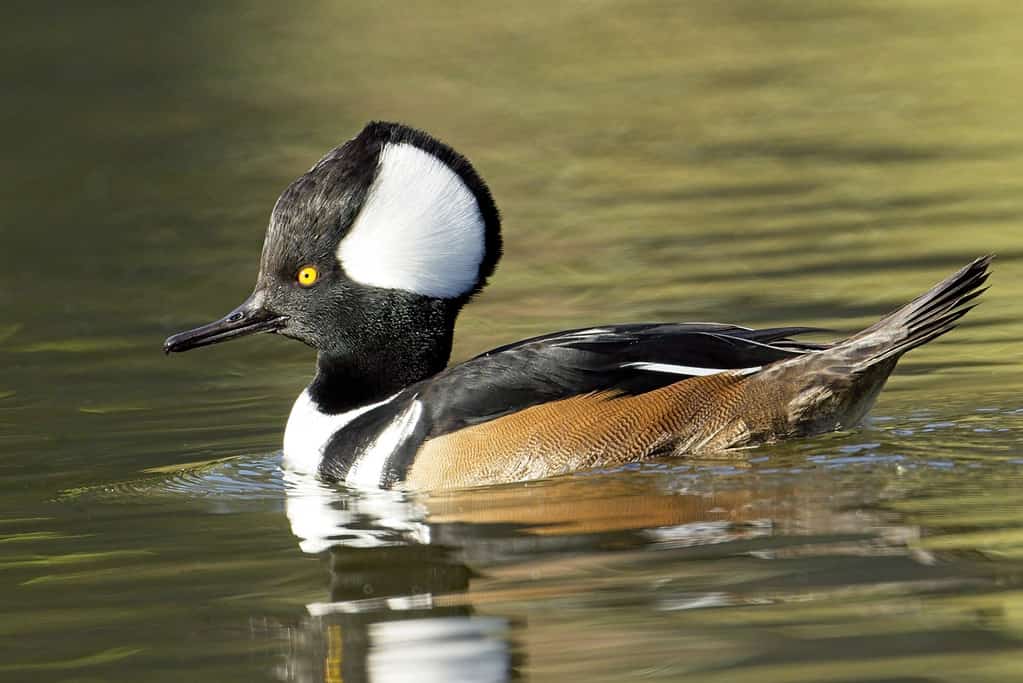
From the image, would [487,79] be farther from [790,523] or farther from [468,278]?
[790,523]

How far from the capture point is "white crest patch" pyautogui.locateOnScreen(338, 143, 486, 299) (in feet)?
24.6

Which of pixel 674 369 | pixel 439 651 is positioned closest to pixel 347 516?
pixel 674 369

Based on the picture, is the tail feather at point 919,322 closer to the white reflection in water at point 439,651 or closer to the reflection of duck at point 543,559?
the reflection of duck at point 543,559

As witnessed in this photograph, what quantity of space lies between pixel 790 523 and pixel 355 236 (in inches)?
92.0

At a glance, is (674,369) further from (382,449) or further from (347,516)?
(347,516)

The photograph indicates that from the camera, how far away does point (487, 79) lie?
2011cm

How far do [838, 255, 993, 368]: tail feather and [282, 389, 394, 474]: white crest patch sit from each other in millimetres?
2041

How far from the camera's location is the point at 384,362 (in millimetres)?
7961

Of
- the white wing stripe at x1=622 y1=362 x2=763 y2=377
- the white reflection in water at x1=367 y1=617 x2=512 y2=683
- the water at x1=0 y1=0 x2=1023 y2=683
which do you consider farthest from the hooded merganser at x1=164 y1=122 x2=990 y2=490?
the white reflection in water at x1=367 y1=617 x2=512 y2=683

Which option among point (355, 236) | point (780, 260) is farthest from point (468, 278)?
point (780, 260)

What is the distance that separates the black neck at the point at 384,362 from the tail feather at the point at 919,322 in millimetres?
1761

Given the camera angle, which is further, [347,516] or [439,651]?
[347,516]

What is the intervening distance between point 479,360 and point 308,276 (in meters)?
0.87

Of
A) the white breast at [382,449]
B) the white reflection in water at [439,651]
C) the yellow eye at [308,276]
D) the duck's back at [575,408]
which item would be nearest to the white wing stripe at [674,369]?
the duck's back at [575,408]
